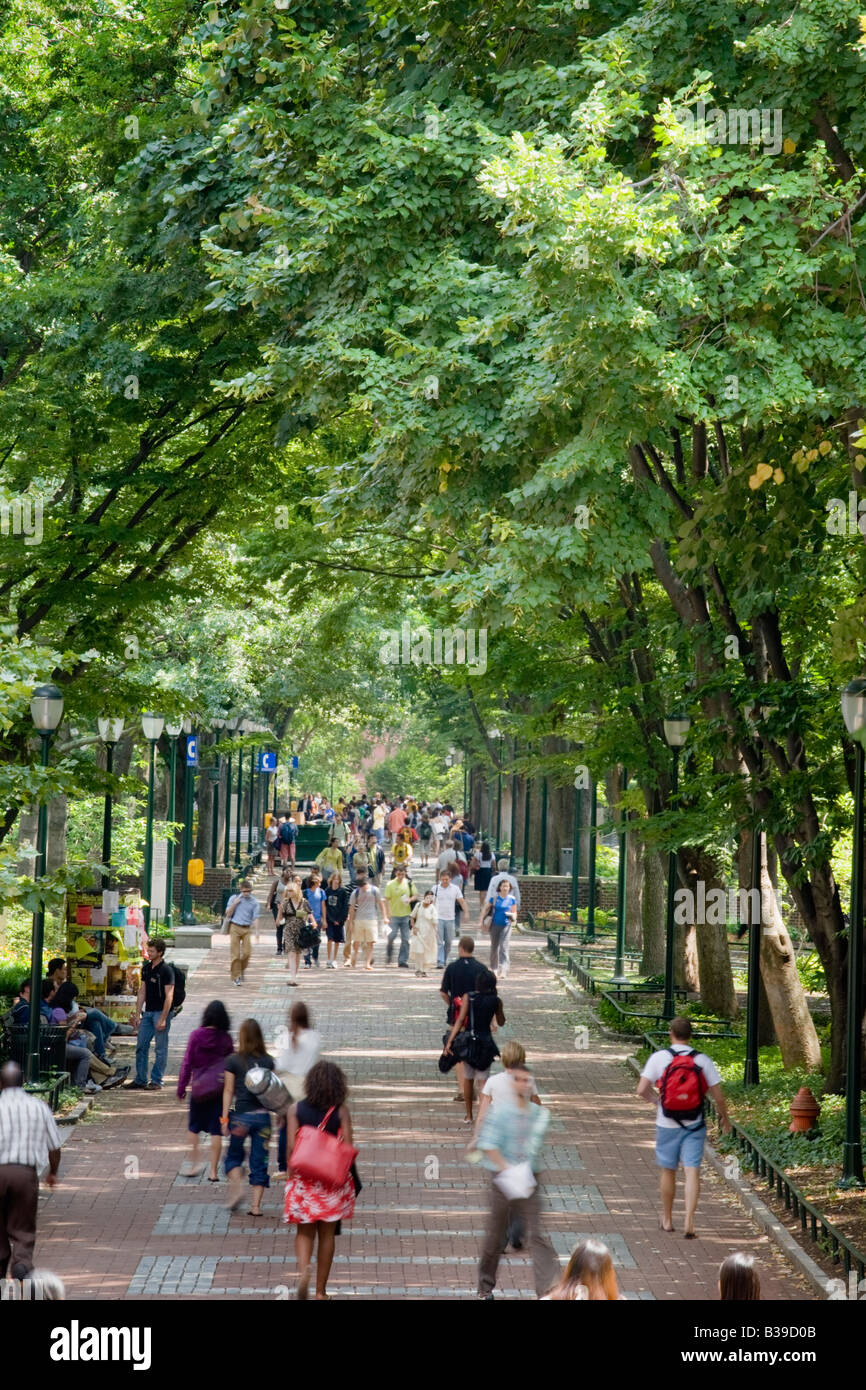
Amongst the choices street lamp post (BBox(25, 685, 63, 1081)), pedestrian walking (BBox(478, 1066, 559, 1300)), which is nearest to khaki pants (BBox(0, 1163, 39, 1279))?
pedestrian walking (BBox(478, 1066, 559, 1300))

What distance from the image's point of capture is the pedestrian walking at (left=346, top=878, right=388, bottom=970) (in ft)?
93.5

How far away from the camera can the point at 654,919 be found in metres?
27.1

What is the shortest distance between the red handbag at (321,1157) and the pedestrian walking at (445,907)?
16.4 metres

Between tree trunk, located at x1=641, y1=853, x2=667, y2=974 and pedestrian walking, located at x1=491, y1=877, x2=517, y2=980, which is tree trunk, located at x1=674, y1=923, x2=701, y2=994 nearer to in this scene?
tree trunk, located at x1=641, y1=853, x2=667, y2=974

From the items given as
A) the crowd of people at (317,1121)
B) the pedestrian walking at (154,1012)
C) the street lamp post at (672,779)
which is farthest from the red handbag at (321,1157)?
the street lamp post at (672,779)

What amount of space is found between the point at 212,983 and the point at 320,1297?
16582 mm

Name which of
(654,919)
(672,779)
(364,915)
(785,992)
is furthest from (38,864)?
(654,919)

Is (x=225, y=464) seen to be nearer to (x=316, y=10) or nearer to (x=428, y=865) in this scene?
(x=316, y=10)

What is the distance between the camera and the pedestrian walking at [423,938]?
27375 mm

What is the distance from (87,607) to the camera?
1905 cm

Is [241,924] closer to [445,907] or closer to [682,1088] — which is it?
[445,907]

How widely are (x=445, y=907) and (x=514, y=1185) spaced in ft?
57.5

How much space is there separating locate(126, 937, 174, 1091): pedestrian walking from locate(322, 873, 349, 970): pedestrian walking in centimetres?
1092

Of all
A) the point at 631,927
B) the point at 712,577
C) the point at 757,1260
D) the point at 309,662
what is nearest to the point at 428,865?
the point at 309,662
